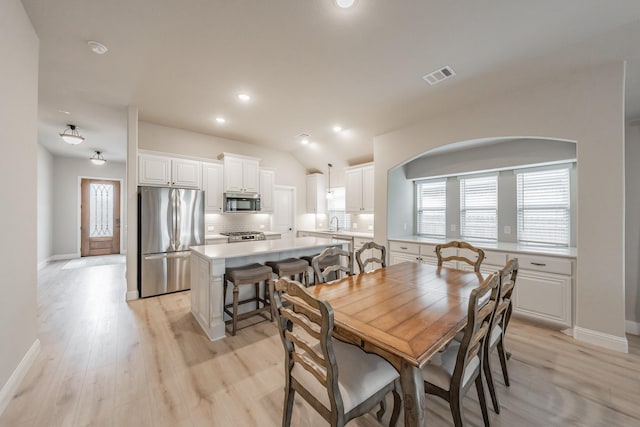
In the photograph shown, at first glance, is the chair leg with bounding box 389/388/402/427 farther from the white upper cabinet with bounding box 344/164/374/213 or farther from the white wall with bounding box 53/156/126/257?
the white wall with bounding box 53/156/126/257

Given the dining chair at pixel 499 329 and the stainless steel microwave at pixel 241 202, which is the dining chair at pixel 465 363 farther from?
the stainless steel microwave at pixel 241 202

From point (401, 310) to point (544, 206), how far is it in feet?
11.2

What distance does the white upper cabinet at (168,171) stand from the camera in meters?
4.15

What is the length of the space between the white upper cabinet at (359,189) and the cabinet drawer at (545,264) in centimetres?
270

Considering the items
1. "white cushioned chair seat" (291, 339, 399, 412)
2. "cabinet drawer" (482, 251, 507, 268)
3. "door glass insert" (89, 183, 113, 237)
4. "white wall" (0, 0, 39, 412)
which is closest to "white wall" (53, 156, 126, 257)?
"door glass insert" (89, 183, 113, 237)

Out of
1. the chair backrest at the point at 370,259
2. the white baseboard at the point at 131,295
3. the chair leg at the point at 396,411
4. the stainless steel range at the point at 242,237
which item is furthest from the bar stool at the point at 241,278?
the stainless steel range at the point at 242,237

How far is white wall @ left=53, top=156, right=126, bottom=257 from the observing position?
23.1 ft

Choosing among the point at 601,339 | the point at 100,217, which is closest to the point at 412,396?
the point at 601,339

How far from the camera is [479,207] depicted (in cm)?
423

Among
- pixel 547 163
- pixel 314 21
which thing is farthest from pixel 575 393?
pixel 314 21

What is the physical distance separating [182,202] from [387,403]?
4034 millimetres

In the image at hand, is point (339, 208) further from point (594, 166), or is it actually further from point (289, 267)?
point (594, 166)

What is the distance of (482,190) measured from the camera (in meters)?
4.20

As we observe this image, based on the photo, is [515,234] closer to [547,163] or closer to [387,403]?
[547,163]
